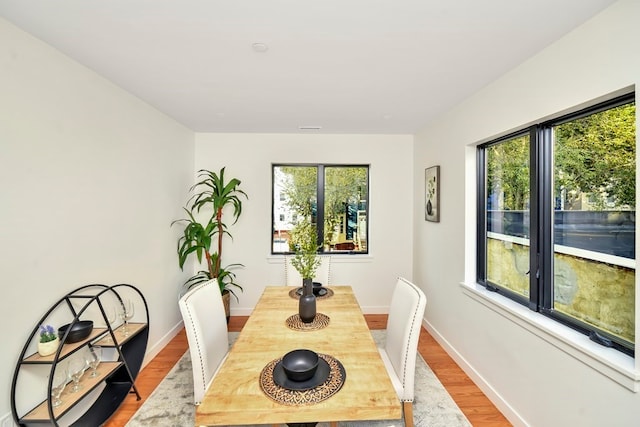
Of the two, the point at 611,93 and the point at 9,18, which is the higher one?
the point at 9,18

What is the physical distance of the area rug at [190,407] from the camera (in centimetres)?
199

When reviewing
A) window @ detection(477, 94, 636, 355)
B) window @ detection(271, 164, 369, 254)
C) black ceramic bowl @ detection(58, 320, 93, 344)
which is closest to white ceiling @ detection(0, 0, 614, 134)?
window @ detection(477, 94, 636, 355)

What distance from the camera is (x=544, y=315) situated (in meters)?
1.91

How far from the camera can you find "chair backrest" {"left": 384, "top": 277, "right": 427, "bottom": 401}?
1661 millimetres

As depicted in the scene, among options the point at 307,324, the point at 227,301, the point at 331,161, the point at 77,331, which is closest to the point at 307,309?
the point at 307,324

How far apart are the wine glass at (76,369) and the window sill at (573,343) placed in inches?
114

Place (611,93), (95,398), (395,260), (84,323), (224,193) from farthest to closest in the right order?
(395,260), (224,193), (95,398), (84,323), (611,93)

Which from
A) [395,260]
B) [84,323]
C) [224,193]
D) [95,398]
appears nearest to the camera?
[84,323]

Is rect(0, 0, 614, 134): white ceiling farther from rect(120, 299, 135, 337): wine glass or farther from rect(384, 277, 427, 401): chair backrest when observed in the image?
rect(120, 299, 135, 337): wine glass

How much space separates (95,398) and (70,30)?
2527 millimetres

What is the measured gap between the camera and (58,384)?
5.72ft

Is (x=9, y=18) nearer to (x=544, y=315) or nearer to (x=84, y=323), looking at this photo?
(x=84, y=323)

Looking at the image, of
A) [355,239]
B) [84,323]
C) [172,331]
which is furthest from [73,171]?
[355,239]

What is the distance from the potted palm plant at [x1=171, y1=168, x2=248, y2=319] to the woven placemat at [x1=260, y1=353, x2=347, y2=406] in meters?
2.37
